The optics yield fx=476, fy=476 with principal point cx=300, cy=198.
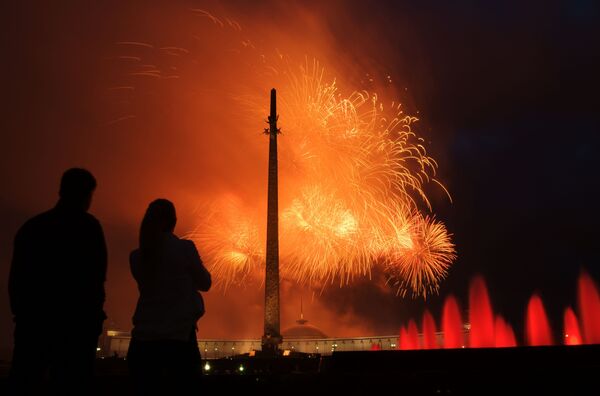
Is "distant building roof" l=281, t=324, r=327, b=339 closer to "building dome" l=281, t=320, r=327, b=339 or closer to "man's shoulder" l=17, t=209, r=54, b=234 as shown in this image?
"building dome" l=281, t=320, r=327, b=339

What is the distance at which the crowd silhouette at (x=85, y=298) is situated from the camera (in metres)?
3.44

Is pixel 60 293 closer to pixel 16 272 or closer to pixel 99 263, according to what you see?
pixel 99 263

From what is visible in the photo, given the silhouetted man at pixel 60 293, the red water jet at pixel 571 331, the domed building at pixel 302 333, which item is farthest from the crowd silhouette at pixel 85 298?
the domed building at pixel 302 333

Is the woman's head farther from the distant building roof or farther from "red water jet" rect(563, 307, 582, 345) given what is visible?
the distant building roof

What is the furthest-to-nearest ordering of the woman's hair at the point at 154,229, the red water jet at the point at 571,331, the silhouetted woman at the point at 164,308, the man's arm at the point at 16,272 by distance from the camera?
1. the red water jet at the point at 571,331
2. the woman's hair at the point at 154,229
3. the silhouetted woman at the point at 164,308
4. the man's arm at the point at 16,272

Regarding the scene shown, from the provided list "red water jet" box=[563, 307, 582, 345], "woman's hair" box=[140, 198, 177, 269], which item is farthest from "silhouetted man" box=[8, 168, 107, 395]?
"red water jet" box=[563, 307, 582, 345]

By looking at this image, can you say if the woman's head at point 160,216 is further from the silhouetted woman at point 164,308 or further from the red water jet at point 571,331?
the red water jet at point 571,331

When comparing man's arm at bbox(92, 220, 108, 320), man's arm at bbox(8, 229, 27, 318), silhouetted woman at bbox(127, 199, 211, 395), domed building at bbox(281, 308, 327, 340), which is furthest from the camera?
domed building at bbox(281, 308, 327, 340)

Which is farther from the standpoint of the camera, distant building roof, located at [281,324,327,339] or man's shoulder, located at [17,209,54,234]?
distant building roof, located at [281,324,327,339]

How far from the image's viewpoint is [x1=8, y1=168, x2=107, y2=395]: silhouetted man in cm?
342

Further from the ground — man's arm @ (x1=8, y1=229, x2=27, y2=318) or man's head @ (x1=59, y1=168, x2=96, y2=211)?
man's head @ (x1=59, y1=168, x2=96, y2=211)

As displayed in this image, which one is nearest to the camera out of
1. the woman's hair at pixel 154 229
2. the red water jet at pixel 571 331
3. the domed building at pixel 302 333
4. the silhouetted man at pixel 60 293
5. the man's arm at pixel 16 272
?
the silhouetted man at pixel 60 293

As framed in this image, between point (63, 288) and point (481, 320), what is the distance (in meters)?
43.1

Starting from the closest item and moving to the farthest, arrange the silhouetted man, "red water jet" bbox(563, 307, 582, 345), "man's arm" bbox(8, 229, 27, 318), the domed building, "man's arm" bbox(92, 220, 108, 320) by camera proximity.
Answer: the silhouetted man, "man's arm" bbox(8, 229, 27, 318), "man's arm" bbox(92, 220, 108, 320), "red water jet" bbox(563, 307, 582, 345), the domed building
